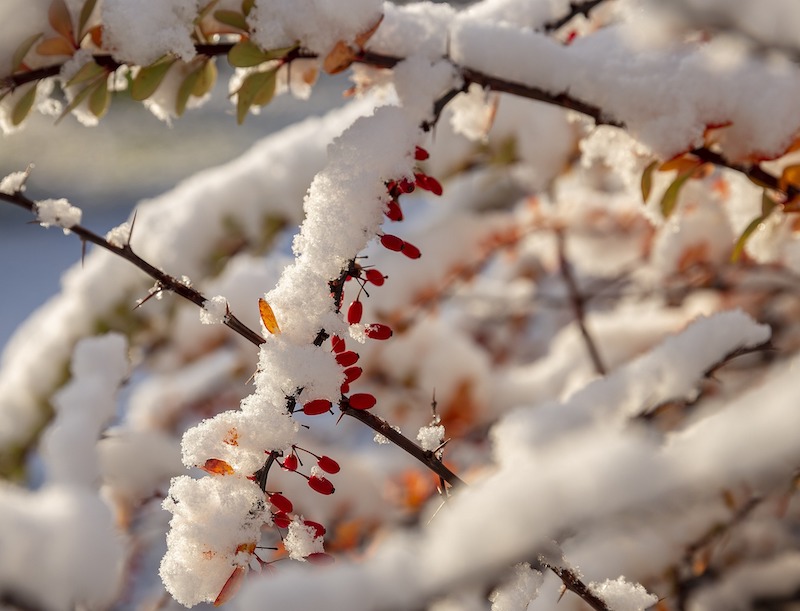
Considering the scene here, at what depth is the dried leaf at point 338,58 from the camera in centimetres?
44

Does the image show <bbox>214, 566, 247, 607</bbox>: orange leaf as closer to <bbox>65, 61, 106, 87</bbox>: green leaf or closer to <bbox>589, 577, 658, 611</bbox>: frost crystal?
<bbox>589, 577, 658, 611</bbox>: frost crystal

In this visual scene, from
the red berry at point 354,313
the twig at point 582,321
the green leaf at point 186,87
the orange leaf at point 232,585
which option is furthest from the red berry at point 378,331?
the twig at point 582,321

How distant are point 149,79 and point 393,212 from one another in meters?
0.18

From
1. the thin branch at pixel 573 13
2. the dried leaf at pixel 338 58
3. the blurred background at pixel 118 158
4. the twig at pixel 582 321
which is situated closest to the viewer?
the dried leaf at pixel 338 58

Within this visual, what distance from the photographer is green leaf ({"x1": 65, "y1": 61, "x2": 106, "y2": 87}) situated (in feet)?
1.48

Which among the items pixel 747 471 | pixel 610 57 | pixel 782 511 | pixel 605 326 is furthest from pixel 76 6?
pixel 605 326

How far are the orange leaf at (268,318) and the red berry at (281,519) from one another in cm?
8

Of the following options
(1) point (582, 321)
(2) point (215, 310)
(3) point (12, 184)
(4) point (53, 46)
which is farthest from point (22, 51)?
(1) point (582, 321)

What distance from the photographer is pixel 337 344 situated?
366mm

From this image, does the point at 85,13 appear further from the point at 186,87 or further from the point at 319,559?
the point at 319,559

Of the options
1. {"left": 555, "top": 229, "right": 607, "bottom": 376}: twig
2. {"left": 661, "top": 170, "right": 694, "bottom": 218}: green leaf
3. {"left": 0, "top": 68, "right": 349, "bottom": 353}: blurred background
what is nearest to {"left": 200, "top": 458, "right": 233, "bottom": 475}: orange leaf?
{"left": 661, "top": 170, "right": 694, "bottom": 218}: green leaf

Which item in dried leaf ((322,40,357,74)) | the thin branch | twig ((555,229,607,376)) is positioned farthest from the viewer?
twig ((555,229,607,376))

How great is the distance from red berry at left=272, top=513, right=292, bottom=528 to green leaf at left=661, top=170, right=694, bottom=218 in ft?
1.11

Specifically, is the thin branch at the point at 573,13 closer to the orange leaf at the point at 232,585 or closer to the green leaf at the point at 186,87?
the green leaf at the point at 186,87
